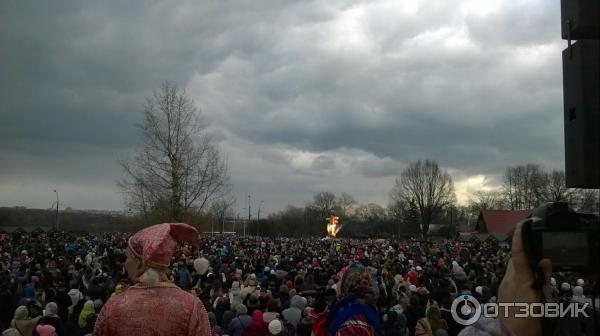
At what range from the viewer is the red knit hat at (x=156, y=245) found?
120 inches

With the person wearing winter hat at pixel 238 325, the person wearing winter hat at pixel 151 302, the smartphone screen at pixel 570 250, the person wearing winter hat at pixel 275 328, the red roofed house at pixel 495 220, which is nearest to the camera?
the smartphone screen at pixel 570 250

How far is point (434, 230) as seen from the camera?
3836 inches

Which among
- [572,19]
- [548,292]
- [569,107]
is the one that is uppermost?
[572,19]

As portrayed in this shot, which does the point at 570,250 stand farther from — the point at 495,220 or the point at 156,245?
the point at 495,220

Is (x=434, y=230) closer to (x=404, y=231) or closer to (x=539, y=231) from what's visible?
(x=404, y=231)

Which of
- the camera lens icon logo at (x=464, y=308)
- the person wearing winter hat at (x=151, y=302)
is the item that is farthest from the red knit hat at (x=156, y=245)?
the camera lens icon logo at (x=464, y=308)

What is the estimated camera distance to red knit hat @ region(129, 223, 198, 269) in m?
3.04

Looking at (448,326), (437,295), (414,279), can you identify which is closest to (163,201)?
(414,279)

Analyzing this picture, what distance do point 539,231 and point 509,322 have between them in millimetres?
423

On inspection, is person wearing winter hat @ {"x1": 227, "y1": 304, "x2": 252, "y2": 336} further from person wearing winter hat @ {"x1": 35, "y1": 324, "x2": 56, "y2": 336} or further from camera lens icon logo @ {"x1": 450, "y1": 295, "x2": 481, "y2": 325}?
camera lens icon logo @ {"x1": 450, "y1": 295, "x2": 481, "y2": 325}

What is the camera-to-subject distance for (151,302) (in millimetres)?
2941

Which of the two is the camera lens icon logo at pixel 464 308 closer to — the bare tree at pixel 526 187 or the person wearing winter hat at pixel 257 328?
the person wearing winter hat at pixel 257 328

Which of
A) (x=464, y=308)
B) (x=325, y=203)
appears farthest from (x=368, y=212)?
(x=464, y=308)

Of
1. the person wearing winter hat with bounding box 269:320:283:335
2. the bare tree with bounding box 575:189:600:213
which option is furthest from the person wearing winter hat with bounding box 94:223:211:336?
the person wearing winter hat with bounding box 269:320:283:335
